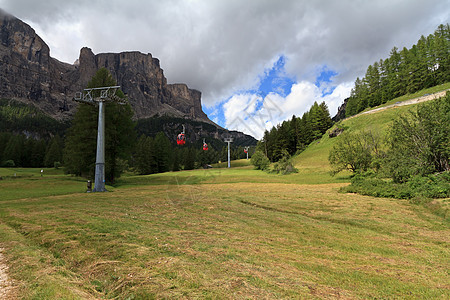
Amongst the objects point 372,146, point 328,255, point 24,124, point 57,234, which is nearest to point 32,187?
point 57,234

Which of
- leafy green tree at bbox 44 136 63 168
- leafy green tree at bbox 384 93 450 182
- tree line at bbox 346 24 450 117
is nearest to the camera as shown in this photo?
leafy green tree at bbox 384 93 450 182

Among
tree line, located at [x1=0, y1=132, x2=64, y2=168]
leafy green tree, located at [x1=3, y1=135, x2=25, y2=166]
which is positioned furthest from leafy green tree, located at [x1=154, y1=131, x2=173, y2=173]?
leafy green tree, located at [x1=3, y1=135, x2=25, y2=166]

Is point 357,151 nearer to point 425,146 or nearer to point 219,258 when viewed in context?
point 425,146

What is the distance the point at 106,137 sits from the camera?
105 feet

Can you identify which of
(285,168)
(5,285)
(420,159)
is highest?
(420,159)

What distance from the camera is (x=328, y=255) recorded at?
6125 mm

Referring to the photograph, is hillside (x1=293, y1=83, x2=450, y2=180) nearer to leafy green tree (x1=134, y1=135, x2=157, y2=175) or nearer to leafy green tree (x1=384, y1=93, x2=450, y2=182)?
leafy green tree (x1=384, y1=93, x2=450, y2=182)

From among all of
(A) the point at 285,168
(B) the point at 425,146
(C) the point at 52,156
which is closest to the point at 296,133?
(A) the point at 285,168

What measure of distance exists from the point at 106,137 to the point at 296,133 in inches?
2804

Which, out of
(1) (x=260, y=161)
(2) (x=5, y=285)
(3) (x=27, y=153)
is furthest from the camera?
(3) (x=27, y=153)

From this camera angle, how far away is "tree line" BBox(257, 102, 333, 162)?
80713 mm

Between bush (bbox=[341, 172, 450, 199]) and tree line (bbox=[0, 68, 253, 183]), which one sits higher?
tree line (bbox=[0, 68, 253, 183])

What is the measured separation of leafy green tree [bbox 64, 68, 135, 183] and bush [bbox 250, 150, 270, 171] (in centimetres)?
3639

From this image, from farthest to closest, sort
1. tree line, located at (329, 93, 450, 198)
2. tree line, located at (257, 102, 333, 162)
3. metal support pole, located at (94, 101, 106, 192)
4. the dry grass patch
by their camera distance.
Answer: tree line, located at (257, 102, 333, 162) → metal support pole, located at (94, 101, 106, 192) → tree line, located at (329, 93, 450, 198) → the dry grass patch
